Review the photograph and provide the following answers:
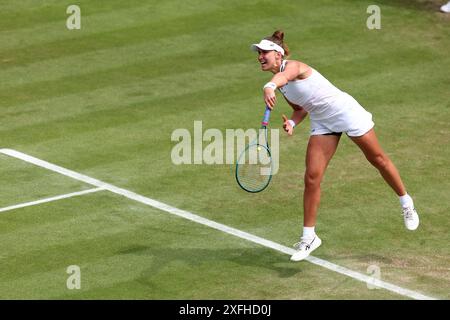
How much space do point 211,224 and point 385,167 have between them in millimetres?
2403

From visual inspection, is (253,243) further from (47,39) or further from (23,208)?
(47,39)

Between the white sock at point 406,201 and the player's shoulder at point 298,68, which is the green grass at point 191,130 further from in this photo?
the player's shoulder at point 298,68

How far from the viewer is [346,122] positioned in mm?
13312

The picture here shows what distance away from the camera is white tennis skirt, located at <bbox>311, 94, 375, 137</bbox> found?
13320 mm

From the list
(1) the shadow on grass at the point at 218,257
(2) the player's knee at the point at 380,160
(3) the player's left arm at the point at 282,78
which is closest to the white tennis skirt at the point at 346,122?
(2) the player's knee at the point at 380,160

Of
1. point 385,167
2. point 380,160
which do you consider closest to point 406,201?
point 385,167

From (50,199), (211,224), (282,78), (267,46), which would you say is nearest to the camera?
(282,78)

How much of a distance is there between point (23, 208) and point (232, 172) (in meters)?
3.14

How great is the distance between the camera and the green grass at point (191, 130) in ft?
42.8

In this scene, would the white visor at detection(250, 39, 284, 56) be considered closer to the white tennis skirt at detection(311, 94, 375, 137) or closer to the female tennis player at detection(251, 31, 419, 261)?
the female tennis player at detection(251, 31, 419, 261)

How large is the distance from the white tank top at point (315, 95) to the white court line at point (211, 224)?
1.69 metres

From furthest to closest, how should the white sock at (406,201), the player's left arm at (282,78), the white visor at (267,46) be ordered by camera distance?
the white sock at (406,201), the white visor at (267,46), the player's left arm at (282,78)

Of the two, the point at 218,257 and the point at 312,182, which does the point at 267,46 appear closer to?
the point at 312,182

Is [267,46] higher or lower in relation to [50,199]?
higher
